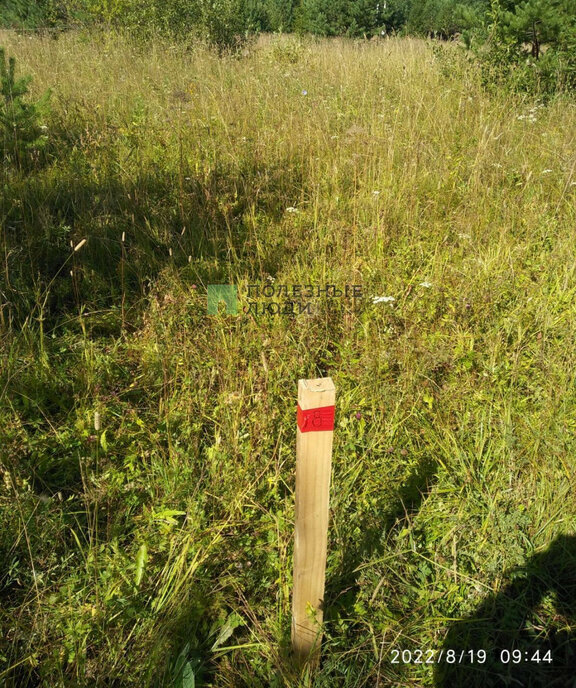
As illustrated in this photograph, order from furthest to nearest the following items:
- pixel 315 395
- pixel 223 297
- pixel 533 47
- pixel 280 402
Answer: pixel 533 47
pixel 223 297
pixel 280 402
pixel 315 395

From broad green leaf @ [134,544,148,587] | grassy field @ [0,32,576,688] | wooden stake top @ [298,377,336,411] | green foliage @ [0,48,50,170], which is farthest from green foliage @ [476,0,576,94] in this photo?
broad green leaf @ [134,544,148,587]

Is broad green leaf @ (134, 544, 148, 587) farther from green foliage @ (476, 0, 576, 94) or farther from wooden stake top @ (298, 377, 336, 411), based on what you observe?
green foliage @ (476, 0, 576, 94)

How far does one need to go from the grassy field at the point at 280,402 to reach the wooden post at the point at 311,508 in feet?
0.47

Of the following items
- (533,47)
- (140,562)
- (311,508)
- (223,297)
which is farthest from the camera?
(533,47)

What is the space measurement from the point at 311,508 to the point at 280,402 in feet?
3.55

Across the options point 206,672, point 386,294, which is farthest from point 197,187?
point 206,672

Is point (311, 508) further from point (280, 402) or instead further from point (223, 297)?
point (223, 297)

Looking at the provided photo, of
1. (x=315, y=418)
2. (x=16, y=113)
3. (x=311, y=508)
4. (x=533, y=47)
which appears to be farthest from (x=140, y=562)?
(x=533, y=47)

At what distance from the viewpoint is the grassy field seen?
1.45m

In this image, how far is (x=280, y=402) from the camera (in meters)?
2.20

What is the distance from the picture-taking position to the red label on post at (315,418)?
990mm

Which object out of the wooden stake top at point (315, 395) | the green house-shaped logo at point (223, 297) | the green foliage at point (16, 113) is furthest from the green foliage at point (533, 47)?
the wooden stake top at point (315, 395)

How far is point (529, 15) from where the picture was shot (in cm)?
473

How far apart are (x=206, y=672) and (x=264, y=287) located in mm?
1976
